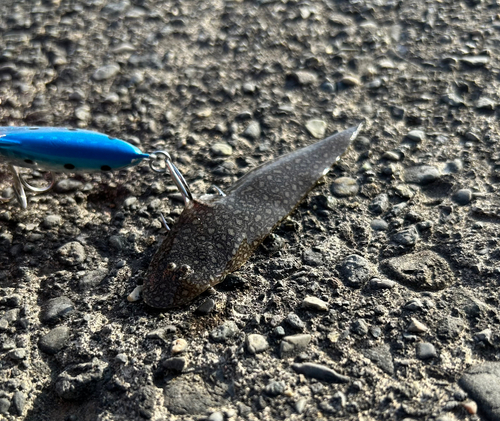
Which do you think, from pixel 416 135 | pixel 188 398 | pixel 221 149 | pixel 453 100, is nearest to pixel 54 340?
pixel 188 398

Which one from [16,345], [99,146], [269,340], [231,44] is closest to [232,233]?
[269,340]

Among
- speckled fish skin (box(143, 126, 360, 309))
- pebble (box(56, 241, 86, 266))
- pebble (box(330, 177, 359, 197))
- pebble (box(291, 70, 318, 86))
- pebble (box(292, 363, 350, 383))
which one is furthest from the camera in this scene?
pebble (box(291, 70, 318, 86))

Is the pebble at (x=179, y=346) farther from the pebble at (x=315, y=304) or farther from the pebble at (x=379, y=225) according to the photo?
the pebble at (x=379, y=225)

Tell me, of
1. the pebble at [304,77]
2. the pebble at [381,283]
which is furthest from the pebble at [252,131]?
the pebble at [381,283]

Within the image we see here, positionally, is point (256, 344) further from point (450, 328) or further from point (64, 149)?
point (64, 149)

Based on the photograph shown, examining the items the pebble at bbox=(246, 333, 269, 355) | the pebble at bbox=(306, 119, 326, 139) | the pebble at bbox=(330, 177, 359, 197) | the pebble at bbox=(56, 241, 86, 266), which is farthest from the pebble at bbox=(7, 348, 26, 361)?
the pebble at bbox=(306, 119, 326, 139)

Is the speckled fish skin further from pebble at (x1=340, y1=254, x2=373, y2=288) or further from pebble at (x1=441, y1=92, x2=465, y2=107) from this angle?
pebble at (x1=441, y1=92, x2=465, y2=107)
